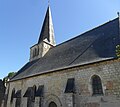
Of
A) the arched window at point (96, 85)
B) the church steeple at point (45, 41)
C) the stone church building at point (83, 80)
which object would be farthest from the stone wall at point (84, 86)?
the church steeple at point (45, 41)

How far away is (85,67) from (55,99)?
3.51 meters

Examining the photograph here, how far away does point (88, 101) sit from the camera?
29.2 feet

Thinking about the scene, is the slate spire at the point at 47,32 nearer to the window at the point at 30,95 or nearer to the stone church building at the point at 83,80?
the stone church building at the point at 83,80

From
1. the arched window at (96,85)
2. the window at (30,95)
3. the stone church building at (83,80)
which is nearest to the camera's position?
the stone church building at (83,80)

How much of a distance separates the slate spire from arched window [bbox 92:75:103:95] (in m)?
11.1

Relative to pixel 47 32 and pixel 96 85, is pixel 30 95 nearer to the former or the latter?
pixel 96 85

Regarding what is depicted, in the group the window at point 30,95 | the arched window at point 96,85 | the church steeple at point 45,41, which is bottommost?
the window at point 30,95

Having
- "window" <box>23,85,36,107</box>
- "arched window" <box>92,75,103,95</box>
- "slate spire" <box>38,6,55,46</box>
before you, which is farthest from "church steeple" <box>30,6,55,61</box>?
"arched window" <box>92,75,103,95</box>

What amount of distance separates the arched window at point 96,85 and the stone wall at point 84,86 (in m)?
0.22

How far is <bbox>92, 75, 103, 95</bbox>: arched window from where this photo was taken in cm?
889

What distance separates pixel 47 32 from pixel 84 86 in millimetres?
12785

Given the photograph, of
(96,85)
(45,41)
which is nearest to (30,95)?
(96,85)

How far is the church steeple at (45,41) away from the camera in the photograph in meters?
18.0

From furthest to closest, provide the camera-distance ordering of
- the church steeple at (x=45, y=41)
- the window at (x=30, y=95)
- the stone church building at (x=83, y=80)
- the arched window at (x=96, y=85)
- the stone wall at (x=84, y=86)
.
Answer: the church steeple at (x=45, y=41), the window at (x=30, y=95), the arched window at (x=96, y=85), the stone church building at (x=83, y=80), the stone wall at (x=84, y=86)
